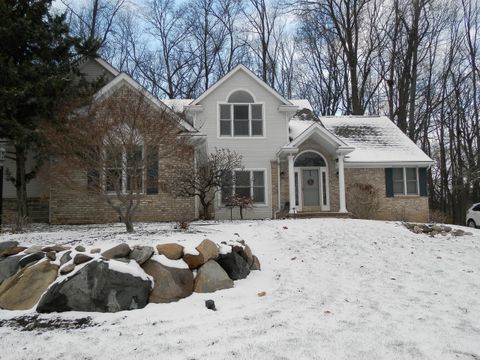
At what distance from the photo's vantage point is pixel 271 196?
16859 millimetres

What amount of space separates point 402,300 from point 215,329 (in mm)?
2795

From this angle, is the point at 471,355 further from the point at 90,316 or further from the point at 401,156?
the point at 401,156

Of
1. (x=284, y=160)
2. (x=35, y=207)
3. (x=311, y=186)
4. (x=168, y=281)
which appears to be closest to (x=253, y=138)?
(x=284, y=160)

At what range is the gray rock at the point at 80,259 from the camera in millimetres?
5910

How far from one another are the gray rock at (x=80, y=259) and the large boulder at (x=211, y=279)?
1636mm

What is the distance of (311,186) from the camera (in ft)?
58.1

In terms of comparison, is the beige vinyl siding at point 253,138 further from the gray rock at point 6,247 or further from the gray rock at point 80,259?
the gray rock at point 80,259

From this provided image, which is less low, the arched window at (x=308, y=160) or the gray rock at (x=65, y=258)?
the arched window at (x=308, y=160)

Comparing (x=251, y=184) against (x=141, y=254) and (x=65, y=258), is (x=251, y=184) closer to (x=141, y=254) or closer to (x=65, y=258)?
(x=141, y=254)

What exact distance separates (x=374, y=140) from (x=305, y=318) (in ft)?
54.1

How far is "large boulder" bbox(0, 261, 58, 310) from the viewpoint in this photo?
18.7ft

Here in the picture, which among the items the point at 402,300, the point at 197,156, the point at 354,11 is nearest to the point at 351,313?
the point at 402,300

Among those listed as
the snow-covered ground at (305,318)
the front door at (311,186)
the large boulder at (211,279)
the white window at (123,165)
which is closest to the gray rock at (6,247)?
the snow-covered ground at (305,318)

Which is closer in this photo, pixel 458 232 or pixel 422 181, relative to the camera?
pixel 458 232
